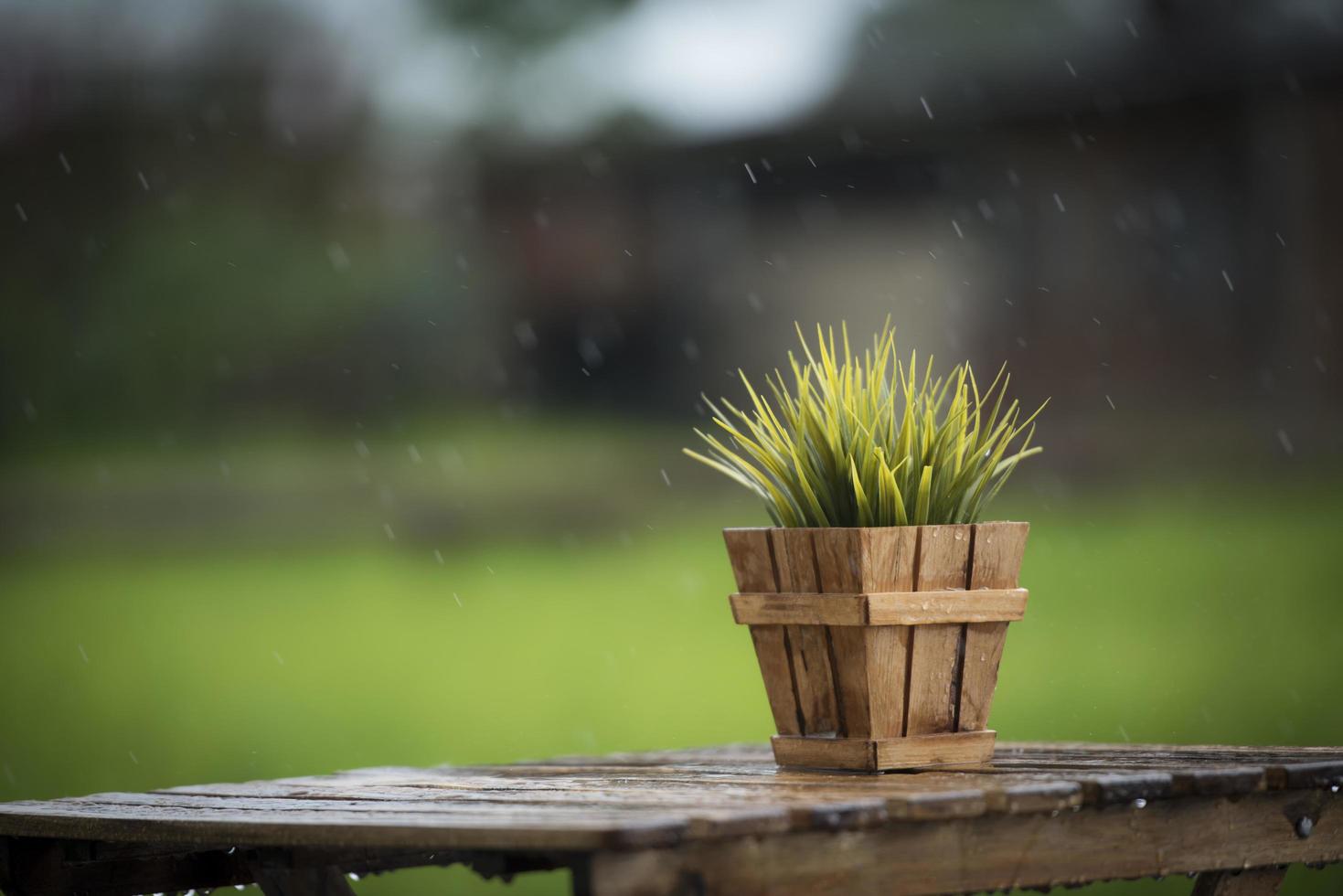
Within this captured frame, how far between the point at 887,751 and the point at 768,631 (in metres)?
0.28

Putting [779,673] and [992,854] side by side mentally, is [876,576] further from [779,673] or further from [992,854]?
[992,854]

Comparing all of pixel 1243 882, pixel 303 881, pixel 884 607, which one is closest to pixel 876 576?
pixel 884 607

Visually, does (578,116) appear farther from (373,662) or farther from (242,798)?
(242,798)

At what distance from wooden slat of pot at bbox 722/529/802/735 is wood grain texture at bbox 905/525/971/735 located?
0.21m

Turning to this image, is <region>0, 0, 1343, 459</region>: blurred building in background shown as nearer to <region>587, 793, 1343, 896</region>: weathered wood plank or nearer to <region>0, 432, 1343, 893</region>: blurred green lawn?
<region>0, 432, 1343, 893</region>: blurred green lawn

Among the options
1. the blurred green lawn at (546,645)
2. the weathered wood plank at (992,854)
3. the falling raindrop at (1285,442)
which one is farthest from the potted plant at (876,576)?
the falling raindrop at (1285,442)

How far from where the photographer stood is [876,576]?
257 centimetres

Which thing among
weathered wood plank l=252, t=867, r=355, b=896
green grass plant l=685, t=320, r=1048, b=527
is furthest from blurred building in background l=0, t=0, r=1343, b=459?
weathered wood plank l=252, t=867, r=355, b=896

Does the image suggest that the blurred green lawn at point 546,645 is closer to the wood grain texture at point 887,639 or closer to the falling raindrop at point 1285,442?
the falling raindrop at point 1285,442

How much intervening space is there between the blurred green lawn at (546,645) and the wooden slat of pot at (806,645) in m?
4.32

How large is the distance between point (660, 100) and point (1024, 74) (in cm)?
213

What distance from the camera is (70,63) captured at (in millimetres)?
10305

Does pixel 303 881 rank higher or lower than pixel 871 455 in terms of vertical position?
lower

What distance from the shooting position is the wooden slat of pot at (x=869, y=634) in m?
2.56
